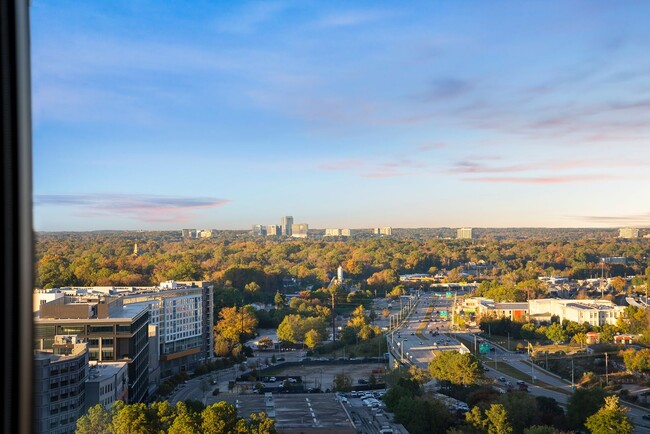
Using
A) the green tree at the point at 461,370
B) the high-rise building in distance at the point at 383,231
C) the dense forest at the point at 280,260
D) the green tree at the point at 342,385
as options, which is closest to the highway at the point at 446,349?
the green tree at the point at 461,370

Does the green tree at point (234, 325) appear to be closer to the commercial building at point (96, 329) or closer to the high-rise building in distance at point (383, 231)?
the commercial building at point (96, 329)

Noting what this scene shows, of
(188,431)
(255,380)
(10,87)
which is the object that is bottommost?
(255,380)

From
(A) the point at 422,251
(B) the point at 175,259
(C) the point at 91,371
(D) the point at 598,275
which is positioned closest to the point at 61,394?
(C) the point at 91,371

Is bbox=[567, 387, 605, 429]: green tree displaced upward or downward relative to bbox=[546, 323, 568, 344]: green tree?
upward

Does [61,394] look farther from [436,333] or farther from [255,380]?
[436,333]

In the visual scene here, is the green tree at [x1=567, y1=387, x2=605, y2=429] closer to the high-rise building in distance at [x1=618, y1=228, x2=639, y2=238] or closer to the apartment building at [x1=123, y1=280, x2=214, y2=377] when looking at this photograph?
the apartment building at [x1=123, y1=280, x2=214, y2=377]

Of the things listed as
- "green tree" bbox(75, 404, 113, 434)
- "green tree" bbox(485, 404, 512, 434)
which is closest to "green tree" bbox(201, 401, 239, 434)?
"green tree" bbox(75, 404, 113, 434)

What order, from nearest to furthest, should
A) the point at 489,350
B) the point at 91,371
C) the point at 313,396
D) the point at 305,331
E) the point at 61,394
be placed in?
the point at 61,394 → the point at 91,371 → the point at 313,396 → the point at 489,350 → the point at 305,331
